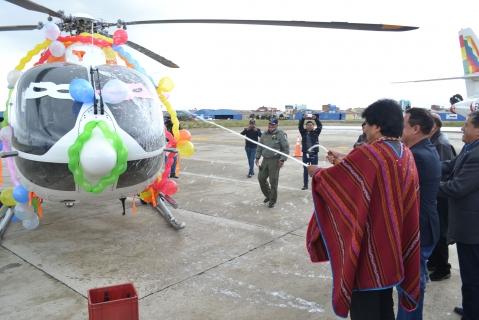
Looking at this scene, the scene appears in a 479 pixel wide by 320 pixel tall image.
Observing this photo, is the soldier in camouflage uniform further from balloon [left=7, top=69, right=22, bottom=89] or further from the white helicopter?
the white helicopter

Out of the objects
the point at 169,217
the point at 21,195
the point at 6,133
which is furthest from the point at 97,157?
the point at 169,217

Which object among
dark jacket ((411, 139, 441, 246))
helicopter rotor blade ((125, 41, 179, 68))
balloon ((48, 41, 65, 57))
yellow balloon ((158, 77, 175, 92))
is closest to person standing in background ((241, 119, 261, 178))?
helicopter rotor blade ((125, 41, 179, 68))

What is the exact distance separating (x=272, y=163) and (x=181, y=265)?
314 centimetres

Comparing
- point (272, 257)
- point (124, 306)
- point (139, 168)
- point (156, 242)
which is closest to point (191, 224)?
point (156, 242)

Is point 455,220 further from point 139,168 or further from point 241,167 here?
point 241,167

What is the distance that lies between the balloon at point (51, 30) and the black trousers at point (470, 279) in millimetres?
4658

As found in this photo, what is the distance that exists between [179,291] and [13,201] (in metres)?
2.59

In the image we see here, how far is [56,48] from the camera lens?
451 centimetres

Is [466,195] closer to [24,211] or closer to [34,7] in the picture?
[24,211]

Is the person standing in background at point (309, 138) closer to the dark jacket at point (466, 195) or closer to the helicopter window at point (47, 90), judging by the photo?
the dark jacket at point (466, 195)

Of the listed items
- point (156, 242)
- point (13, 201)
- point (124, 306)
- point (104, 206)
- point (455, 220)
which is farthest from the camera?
point (104, 206)

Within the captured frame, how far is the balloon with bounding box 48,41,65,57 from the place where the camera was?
4.50 metres

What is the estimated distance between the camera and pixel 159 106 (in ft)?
14.6

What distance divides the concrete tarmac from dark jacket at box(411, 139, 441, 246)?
0.92 m
